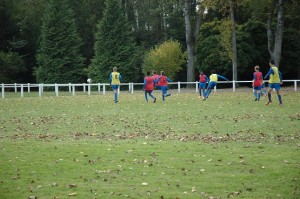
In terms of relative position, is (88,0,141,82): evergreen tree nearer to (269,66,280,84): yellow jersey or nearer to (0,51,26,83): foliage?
(0,51,26,83): foliage

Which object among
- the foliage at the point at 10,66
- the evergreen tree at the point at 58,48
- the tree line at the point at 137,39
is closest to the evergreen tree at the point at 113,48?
the tree line at the point at 137,39

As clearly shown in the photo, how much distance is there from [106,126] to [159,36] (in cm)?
5757

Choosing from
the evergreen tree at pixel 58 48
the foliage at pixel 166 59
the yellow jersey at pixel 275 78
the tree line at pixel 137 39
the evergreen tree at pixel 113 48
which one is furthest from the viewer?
the evergreen tree at pixel 58 48

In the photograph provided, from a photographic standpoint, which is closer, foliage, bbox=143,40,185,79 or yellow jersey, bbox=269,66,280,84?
yellow jersey, bbox=269,66,280,84

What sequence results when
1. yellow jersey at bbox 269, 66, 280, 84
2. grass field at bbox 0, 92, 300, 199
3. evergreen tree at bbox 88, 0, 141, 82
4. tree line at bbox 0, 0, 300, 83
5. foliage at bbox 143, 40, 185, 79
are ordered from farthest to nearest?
evergreen tree at bbox 88, 0, 141, 82 → foliage at bbox 143, 40, 185, 79 → tree line at bbox 0, 0, 300, 83 → yellow jersey at bbox 269, 66, 280, 84 → grass field at bbox 0, 92, 300, 199

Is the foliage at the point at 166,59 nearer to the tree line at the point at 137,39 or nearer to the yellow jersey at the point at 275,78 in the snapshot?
the tree line at the point at 137,39

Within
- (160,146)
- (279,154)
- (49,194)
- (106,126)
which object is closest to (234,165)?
(279,154)

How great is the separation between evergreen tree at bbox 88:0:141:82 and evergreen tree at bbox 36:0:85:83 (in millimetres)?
2657

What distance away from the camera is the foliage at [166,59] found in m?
58.1

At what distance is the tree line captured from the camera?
2239 inches

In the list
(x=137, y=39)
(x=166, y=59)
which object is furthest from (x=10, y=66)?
(x=137, y=39)

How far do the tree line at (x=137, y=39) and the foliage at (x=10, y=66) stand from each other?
12 cm

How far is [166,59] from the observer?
58.4 meters

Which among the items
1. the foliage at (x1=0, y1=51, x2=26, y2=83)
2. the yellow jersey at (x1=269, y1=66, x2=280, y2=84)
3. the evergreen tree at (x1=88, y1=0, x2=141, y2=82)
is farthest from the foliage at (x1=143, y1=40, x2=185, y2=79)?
the yellow jersey at (x1=269, y1=66, x2=280, y2=84)
